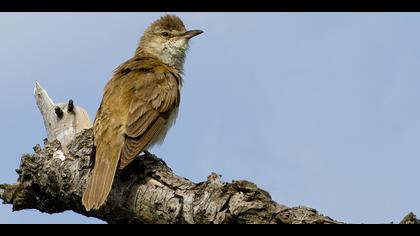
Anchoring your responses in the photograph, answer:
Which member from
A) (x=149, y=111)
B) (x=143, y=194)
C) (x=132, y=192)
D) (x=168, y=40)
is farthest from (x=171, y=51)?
(x=143, y=194)

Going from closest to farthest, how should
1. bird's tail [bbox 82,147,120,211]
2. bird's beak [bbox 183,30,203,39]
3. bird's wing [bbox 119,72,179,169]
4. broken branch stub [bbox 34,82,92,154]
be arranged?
bird's tail [bbox 82,147,120,211], bird's wing [bbox 119,72,179,169], broken branch stub [bbox 34,82,92,154], bird's beak [bbox 183,30,203,39]

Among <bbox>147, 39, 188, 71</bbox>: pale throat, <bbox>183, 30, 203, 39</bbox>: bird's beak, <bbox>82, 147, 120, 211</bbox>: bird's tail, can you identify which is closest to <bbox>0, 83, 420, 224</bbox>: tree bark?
<bbox>82, 147, 120, 211</bbox>: bird's tail

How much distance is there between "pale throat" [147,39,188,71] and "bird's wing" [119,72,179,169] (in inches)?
32.8

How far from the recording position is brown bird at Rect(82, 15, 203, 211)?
6.67 metres

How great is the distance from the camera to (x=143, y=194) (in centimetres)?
601

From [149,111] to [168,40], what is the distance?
218 centimetres

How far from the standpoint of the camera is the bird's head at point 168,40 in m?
9.48

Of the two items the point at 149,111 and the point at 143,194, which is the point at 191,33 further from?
the point at 143,194

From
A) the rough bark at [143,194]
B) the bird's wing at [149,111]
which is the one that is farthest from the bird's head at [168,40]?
the rough bark at [143,194]

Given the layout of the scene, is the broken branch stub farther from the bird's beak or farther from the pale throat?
the bird's beak

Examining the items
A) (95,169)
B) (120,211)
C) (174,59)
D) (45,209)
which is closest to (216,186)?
(120,211)
